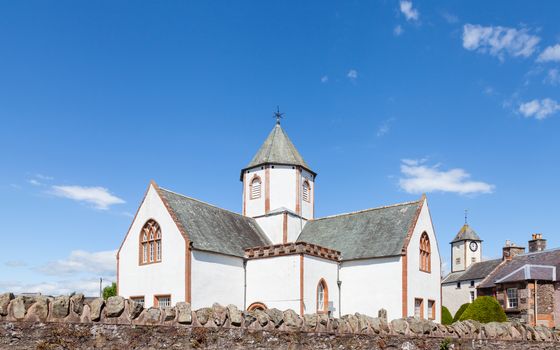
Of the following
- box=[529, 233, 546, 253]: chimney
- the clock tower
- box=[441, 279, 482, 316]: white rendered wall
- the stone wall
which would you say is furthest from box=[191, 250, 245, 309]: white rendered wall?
the clock tower

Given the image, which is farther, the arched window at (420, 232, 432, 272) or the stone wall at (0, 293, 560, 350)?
the arched window at (420, 232, 432, 272)

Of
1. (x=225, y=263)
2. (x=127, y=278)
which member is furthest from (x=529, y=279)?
(x=127, y=278)

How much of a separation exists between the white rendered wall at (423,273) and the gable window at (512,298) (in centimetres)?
1638

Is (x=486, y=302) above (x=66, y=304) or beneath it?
beneath

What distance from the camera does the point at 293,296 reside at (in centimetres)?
3366

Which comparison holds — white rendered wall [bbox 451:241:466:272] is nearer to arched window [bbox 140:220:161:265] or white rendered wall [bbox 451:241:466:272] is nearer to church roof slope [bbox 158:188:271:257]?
church roof slope [bbox 158:188:271:257]

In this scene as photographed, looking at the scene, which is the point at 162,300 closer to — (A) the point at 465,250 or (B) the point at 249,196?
(B) the point at 249,196

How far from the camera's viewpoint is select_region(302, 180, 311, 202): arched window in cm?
4526

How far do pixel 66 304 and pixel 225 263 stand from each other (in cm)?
2613

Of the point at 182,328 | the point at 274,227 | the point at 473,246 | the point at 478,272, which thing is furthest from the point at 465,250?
the point at 182,328

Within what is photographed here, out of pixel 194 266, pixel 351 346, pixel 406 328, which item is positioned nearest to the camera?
pixel 351 346

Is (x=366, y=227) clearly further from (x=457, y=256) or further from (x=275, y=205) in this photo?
(x=457, y=256)

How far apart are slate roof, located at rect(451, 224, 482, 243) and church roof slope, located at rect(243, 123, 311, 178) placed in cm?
5718

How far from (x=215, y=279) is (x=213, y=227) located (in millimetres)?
4405
